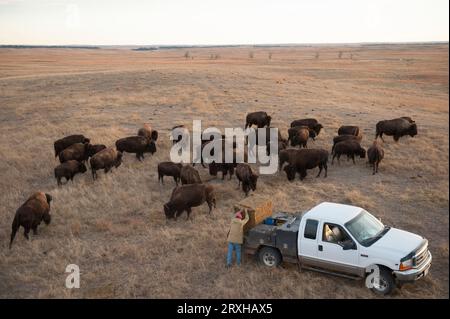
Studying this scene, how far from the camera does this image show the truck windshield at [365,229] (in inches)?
401

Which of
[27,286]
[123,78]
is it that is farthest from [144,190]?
[123,78]

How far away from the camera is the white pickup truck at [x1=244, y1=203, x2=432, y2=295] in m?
9.70

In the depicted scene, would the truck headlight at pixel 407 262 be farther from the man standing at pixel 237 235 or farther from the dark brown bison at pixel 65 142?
the dark brown bison at pixel 65 142

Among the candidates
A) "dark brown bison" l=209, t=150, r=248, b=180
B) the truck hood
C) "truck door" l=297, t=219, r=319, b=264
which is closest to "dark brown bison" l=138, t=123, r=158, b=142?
"dark brown bison" l=209, t=150, r=248, b=180

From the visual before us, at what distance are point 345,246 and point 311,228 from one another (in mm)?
902

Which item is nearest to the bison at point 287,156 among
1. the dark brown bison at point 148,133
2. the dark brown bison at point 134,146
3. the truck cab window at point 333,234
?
the dark brown bison at point 134,146

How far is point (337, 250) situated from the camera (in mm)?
10227

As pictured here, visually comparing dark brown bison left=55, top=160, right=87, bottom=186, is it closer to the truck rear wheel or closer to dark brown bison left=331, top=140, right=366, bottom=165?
dark brown bison left=331, top=140, right=366, bottom=165

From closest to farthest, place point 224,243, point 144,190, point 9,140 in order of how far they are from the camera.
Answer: point 224,243
point 144,190
point 9,140

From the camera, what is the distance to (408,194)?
53.8ft

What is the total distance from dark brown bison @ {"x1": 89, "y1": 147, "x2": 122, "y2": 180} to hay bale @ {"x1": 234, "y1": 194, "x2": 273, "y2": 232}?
9.37 meters
